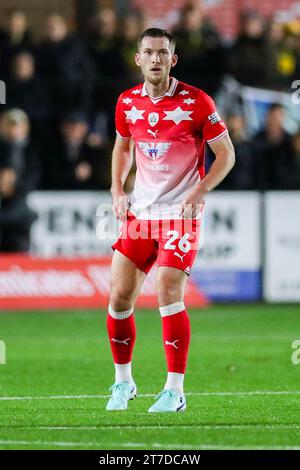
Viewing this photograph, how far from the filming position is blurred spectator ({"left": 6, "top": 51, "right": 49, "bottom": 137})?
17.7 metres

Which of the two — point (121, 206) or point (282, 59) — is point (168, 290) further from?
point (282, 59)

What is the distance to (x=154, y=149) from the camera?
8.40 meters

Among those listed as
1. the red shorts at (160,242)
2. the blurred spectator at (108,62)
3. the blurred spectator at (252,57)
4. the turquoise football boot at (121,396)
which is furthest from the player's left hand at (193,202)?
the blurred spectator at (252,57)

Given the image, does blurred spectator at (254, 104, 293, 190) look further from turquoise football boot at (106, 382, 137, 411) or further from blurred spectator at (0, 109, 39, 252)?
turquoise football boot at (106, 382, 137, 411)

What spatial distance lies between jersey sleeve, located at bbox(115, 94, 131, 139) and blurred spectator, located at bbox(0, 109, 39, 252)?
27.7ft

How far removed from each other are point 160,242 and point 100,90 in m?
10.1

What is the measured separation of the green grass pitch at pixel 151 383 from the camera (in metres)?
7.05

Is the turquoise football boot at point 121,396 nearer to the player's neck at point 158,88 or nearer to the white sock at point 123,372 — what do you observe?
the white sock at point 123,372

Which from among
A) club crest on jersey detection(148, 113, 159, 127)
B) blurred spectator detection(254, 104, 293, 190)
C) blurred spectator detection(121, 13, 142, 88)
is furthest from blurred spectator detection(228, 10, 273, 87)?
club crest on jersey detection(148, 113, 159, 127)

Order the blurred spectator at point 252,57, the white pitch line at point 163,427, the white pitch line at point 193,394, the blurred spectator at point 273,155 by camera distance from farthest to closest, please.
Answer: the blurred spectator at point 252,57 → the blurred spectator at point 273,155 → the white pitch line at point 193,394 → the white pitch line at point 163,427

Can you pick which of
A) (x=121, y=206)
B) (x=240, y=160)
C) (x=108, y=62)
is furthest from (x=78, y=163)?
(x=121, y=206)

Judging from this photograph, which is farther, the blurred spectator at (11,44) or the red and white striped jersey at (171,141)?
the blurred spectator at (11,44)

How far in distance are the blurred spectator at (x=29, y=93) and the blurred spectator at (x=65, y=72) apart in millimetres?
183

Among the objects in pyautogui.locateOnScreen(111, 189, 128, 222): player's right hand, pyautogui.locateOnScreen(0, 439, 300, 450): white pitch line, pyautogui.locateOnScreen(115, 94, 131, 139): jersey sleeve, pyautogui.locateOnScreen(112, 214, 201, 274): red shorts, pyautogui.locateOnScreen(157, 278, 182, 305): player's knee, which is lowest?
pyautogui.locateOnScreen(0, 439, 300, 450): white pitch line
